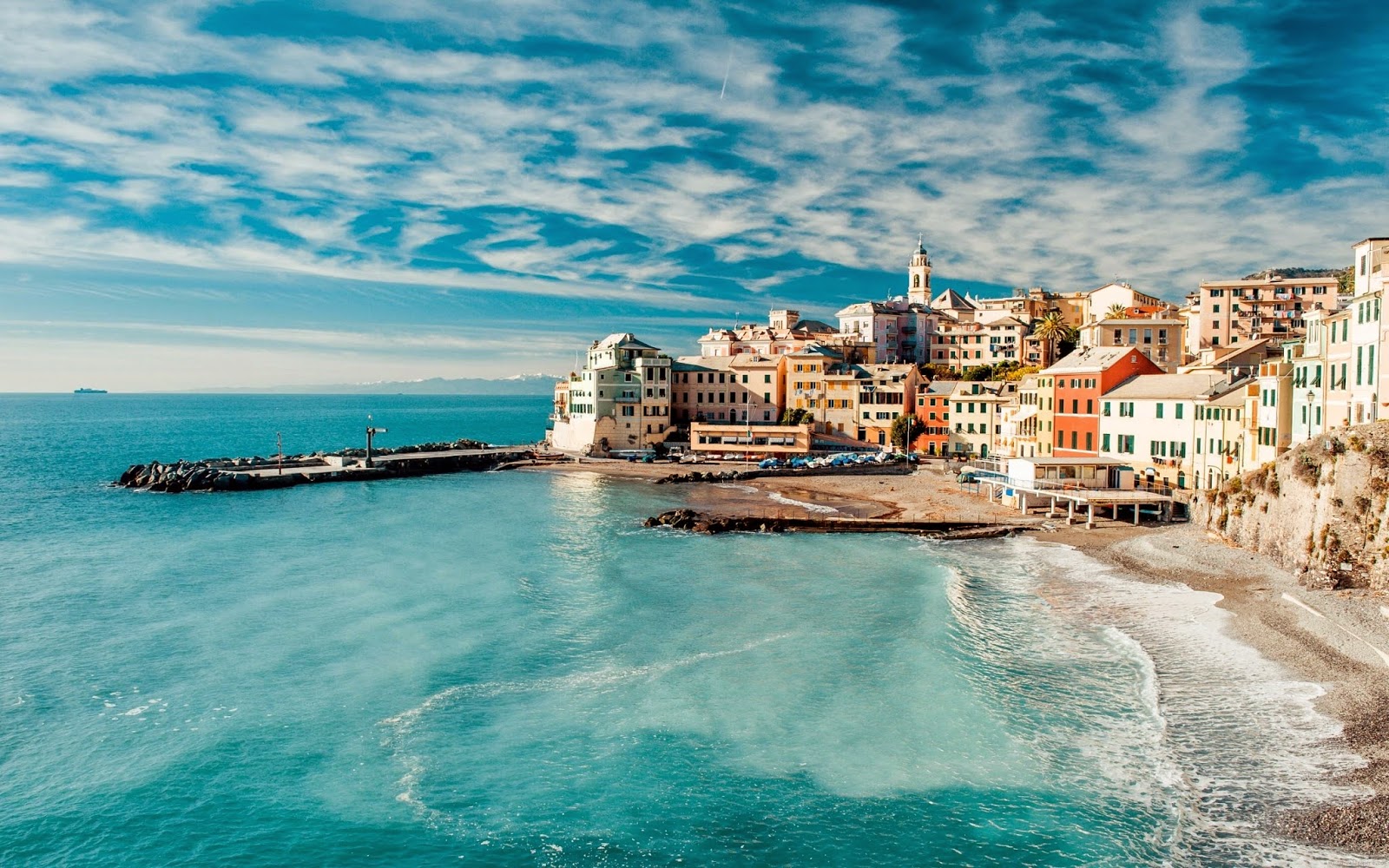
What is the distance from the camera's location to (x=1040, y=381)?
73750 mm

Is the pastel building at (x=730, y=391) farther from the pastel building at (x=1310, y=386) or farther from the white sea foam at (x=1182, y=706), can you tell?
the white sea foam at (x=1182, y=706)

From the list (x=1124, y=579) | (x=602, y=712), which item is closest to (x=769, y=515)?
(x=1124, y=579)

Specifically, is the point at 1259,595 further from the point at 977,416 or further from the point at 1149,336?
Result: the point at 977,416

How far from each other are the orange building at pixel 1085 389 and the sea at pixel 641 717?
24.4 m

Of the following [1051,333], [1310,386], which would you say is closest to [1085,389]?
[1310,386]

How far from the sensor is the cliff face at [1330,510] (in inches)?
1340

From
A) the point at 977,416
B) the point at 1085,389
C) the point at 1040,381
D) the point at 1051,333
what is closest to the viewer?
the point at 1085,389

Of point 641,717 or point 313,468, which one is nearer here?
point 641,717

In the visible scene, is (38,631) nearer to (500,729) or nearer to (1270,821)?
(500,729)

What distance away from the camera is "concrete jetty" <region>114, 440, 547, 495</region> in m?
78.9

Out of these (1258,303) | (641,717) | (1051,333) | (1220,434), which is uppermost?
(1258,303)

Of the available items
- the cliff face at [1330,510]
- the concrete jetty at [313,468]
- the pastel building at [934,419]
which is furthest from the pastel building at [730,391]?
the cliff face at [1330,510]

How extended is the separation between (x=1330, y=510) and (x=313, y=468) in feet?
288

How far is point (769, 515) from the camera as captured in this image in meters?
61.2
